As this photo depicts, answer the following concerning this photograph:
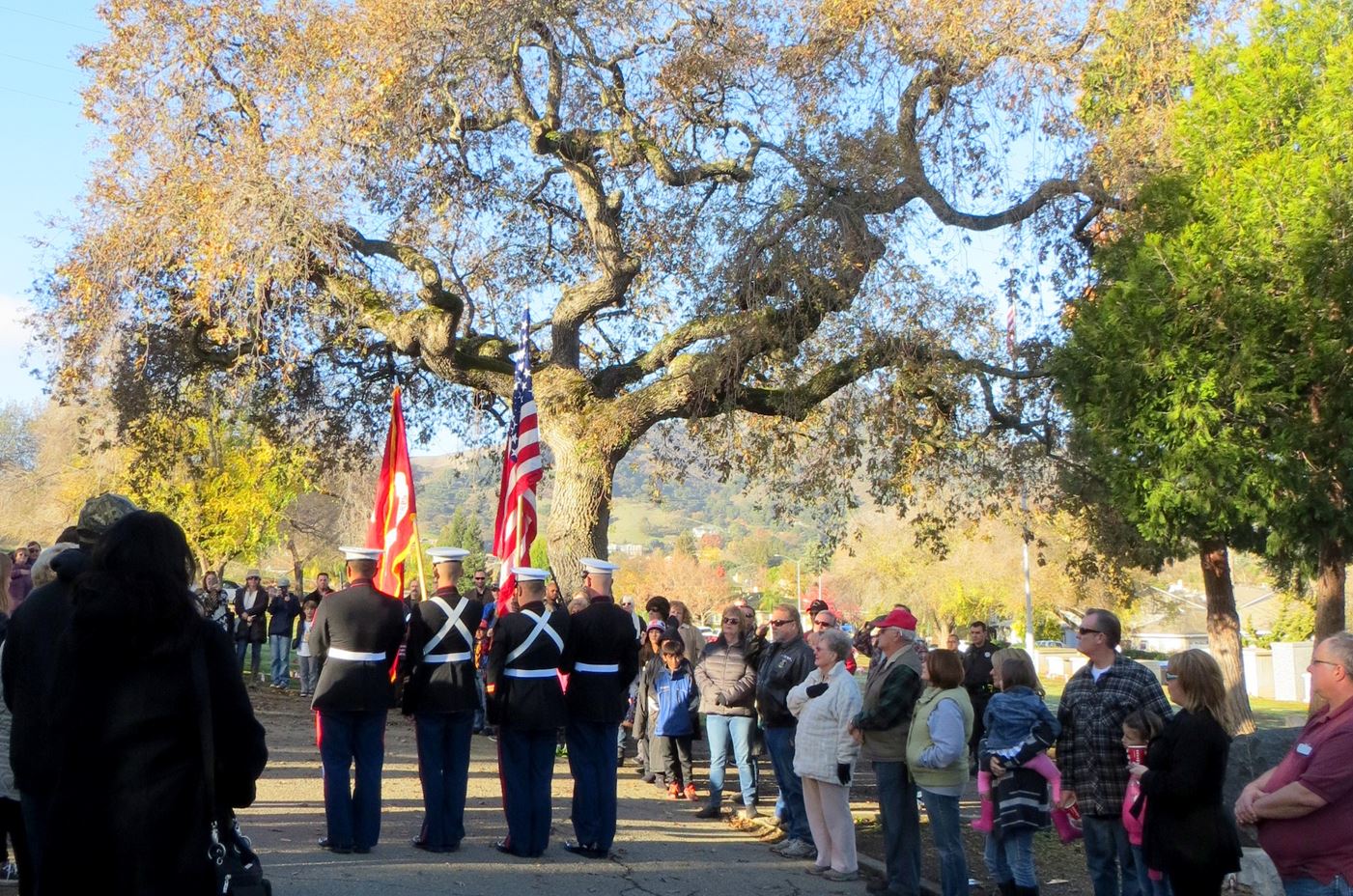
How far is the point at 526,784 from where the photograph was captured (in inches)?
382

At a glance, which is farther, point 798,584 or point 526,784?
point 798,584

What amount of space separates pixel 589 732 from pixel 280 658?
17.1 m

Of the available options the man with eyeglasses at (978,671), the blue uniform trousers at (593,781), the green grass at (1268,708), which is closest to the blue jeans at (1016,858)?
the blue uniform trousers at (593,781)

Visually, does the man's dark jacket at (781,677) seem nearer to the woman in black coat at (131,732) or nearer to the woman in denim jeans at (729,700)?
the woman in denim jeans at (729,700)

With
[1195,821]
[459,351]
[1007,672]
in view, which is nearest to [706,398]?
[459,351]

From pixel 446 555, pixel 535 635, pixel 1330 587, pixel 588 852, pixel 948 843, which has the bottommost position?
pixel 588 852

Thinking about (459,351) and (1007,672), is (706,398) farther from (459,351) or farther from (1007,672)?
(1007,672)

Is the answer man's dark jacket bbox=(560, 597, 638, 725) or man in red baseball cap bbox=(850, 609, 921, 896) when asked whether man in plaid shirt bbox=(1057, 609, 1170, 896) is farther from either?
man's dark jacket bbox=(560, 597, 638, 725)

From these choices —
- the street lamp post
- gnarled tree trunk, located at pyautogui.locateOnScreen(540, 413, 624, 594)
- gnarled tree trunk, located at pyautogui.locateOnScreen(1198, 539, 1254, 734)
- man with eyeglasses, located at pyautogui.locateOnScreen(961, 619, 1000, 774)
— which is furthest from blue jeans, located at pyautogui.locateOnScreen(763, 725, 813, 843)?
the street lamp post

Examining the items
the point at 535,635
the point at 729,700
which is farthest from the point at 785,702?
the point at 535,635

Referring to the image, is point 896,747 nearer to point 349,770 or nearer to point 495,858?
point 495,858

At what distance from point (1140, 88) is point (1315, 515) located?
6286 mm

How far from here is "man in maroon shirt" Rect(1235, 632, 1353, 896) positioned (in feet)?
17.4

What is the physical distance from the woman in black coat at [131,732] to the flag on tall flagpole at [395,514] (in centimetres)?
834
